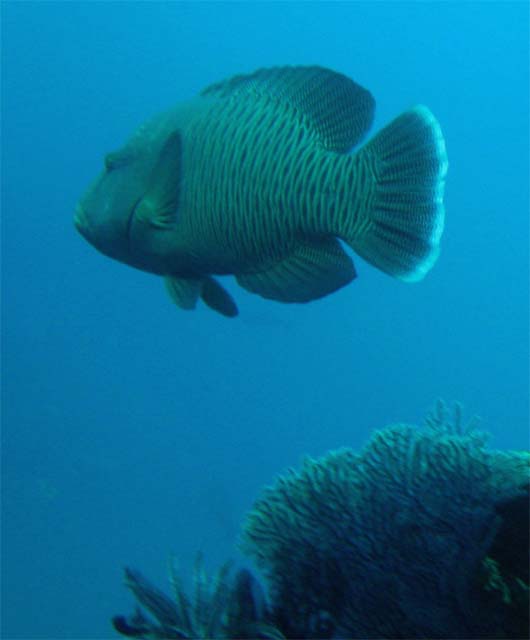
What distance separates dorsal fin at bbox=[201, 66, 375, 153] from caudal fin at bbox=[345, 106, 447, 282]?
14 centimetres

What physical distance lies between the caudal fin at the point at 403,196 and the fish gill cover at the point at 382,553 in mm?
964

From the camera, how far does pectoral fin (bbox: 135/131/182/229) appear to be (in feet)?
8.48

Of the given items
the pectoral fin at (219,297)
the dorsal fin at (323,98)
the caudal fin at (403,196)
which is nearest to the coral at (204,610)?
the pectoral fin at (219,297)

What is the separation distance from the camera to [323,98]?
2.55m

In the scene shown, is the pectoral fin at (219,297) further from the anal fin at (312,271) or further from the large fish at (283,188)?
the anal fin at (312,271)

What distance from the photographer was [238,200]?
249cm

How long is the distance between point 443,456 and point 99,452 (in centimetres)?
1635

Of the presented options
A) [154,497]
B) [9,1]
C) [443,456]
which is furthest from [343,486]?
[9,1]

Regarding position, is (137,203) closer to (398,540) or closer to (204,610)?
(398,540)

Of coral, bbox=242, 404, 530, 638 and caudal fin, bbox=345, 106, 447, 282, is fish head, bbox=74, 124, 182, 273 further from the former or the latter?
coral, bbox=242, 404, 530, 638

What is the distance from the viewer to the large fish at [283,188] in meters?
2.35

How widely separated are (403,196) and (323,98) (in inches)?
18.2

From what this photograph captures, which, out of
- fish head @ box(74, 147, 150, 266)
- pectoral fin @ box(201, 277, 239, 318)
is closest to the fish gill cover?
pectoral fin @ box(201, 277, 239, 318)

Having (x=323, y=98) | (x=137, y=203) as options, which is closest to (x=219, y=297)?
(x=137, y=203)
